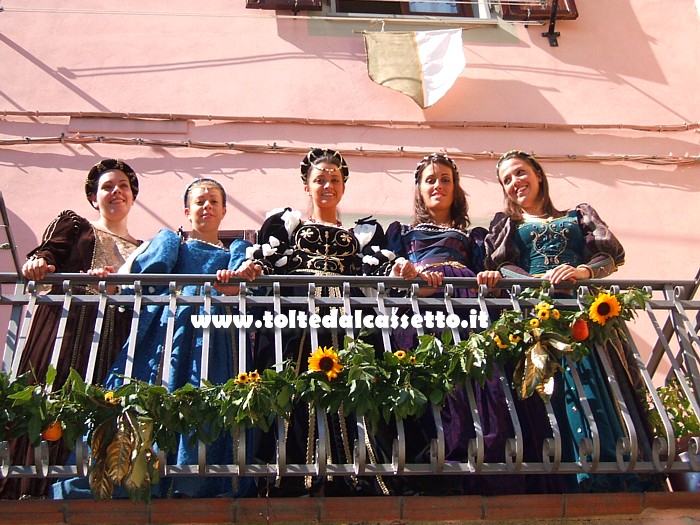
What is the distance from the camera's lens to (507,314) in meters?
4.35

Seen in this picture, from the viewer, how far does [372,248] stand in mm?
5156

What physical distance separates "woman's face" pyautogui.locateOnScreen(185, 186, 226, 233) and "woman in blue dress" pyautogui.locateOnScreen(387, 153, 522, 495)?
0.91m

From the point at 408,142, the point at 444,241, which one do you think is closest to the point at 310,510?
the point at 444,241

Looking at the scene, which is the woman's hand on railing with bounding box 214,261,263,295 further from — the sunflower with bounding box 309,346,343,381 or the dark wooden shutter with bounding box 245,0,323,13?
the dark wooden shutter with bounding box 245,0,323,13

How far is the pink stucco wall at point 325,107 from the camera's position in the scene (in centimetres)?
681

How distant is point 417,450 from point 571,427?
2.21ft

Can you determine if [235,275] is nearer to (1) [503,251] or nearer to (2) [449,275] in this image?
(2) [449,275]

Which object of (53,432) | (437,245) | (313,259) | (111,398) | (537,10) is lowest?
(53,432)

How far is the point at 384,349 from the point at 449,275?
0.67 meters

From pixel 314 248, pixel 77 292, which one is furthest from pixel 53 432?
pixel 314 248

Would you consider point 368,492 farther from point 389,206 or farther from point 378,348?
point 389,206

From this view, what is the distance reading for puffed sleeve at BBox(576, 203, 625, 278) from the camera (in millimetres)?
5039

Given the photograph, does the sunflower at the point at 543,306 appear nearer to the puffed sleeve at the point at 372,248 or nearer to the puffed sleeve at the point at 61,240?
the puffed sleeve at the point at 372,248

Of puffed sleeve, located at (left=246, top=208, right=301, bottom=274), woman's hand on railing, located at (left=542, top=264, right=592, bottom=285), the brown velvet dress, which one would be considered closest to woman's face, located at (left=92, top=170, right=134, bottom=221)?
the brown velvet dress
